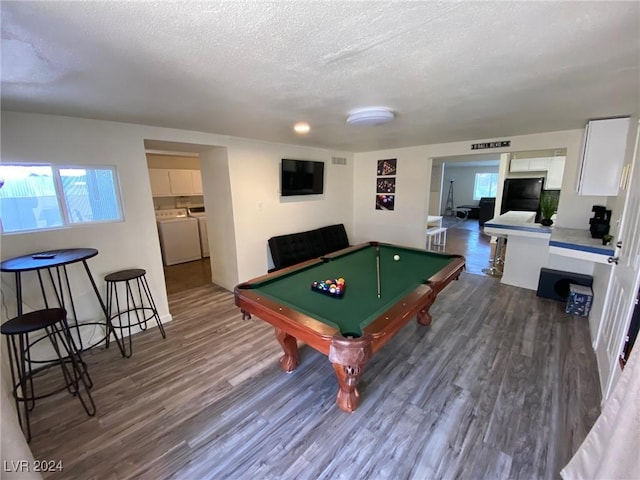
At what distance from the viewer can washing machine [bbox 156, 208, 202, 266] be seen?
5.29 metres

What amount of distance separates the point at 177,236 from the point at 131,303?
2.71 metres

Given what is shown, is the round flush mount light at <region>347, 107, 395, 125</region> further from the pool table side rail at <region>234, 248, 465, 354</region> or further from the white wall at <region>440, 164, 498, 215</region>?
the white wall at <region>440, 164, 498, 215</region>

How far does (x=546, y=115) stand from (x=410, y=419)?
3045 millimetres

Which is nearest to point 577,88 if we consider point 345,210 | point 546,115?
point 546,115

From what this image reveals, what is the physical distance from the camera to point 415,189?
4.75 m

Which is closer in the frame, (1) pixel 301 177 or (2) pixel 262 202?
(2) pixel 262 202

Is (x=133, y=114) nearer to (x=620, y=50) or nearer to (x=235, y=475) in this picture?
(x=235, y=475)

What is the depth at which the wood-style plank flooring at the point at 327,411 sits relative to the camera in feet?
5.07

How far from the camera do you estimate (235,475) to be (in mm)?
A: 1488

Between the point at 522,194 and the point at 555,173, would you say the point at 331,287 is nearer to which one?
the point at 522,194

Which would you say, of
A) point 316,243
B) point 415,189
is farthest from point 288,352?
point 415,189

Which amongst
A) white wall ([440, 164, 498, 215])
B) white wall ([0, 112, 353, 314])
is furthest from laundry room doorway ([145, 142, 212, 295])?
white wall ([440, 164, 498, 215])

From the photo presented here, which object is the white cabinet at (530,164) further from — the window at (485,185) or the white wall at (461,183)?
the window at (485,185)

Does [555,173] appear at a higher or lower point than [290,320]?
higher
